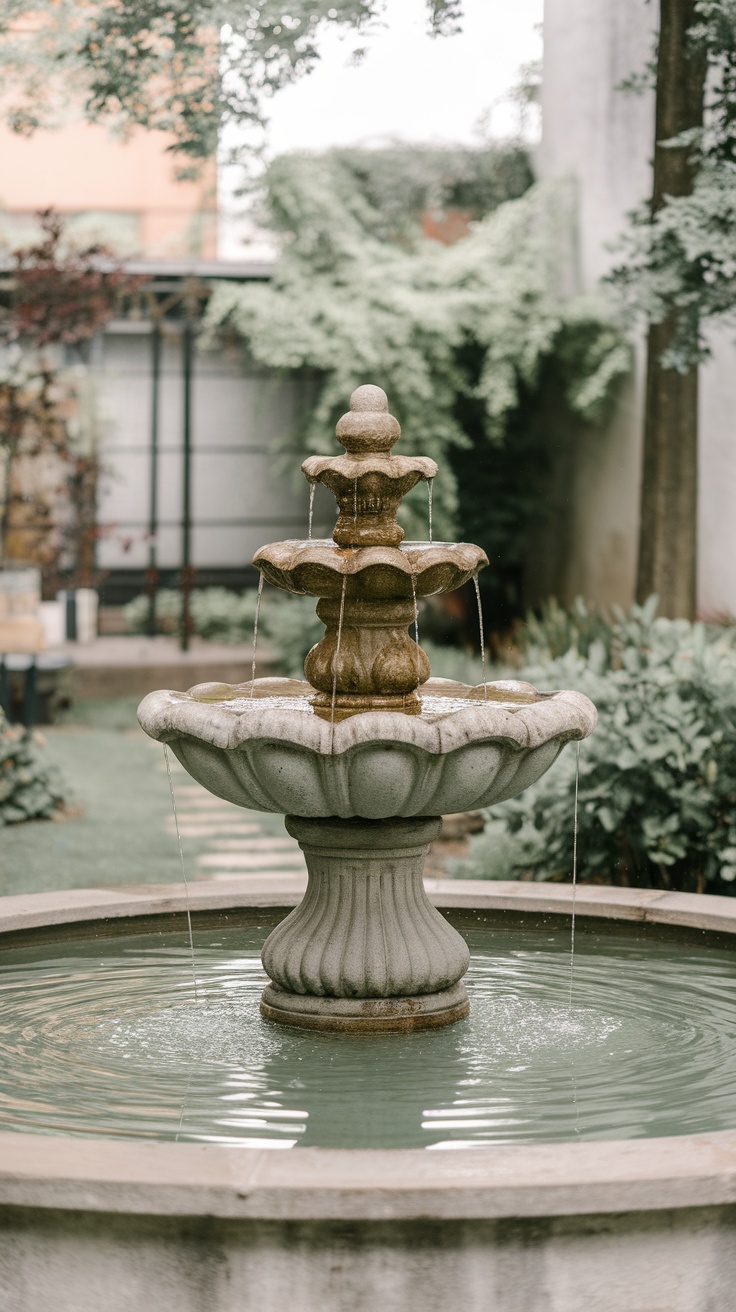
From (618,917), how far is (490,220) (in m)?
11.4

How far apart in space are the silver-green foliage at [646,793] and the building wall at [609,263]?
17.8ft

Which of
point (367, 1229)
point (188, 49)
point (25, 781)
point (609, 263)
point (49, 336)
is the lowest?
point (25, 781)

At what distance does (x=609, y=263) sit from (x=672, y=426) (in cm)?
534

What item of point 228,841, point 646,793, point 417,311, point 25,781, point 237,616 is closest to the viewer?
point 646,793

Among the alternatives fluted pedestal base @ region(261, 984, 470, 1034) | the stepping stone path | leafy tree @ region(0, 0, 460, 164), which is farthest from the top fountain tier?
leafy tree @ region(0, 0, 460, 164)

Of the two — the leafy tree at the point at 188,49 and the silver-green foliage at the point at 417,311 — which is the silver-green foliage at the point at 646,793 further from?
the silver-green foliage at the point at 417,311

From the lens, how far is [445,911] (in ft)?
20.0

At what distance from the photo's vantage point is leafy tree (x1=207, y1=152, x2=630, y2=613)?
1535 cm

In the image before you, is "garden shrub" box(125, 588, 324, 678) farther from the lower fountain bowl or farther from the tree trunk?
the lower fountain bowl

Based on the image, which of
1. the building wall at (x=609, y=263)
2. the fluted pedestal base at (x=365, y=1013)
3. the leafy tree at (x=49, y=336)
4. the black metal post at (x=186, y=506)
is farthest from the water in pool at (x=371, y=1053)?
the black metal post at (x=186, y=506)

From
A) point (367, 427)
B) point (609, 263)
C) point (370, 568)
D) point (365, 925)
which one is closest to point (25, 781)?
point (365, 925)

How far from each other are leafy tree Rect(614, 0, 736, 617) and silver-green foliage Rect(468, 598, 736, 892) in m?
2.89

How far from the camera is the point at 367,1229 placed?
2.86 metres

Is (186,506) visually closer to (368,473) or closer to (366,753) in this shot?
(368,473)
